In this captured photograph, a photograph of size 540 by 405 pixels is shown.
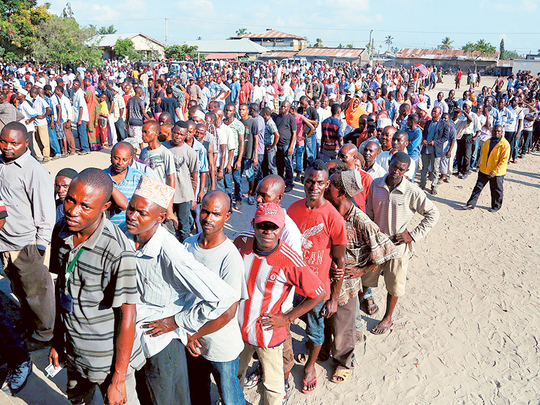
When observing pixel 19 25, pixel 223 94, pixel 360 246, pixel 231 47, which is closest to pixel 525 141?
pixel 223 94

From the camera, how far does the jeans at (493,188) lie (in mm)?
7688

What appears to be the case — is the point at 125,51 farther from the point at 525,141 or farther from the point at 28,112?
the point at 525,141

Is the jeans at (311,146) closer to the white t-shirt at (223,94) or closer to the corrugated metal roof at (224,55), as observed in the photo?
the white t-shirt at (223,94)

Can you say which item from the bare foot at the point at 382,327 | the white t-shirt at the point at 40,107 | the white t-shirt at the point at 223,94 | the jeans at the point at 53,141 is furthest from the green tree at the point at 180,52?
the bare foot at the point at 382,327

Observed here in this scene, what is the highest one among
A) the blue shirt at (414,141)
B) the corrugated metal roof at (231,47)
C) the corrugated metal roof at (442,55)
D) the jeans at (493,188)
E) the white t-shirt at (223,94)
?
the corrugated metal roof at (231,47)

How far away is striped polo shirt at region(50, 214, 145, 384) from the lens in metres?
1.99

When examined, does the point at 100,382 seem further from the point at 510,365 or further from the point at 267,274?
the point at 510,365

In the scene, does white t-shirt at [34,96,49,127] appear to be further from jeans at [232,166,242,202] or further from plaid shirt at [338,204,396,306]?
plaid shirt at [338,204,396,306]

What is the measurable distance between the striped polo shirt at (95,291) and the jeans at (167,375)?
0.16 metres

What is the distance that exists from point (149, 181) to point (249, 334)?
1231 mm

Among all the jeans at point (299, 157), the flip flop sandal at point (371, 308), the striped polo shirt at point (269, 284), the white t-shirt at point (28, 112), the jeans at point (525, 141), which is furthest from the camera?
the jeans at point (525, 141)

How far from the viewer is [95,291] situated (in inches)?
79.3

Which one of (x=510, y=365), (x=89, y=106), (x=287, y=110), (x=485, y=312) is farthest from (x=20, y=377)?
(x=89, y=106)

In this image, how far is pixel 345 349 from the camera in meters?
3.53
